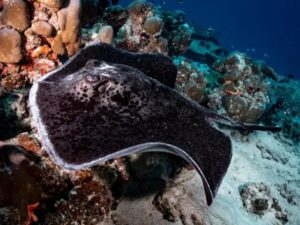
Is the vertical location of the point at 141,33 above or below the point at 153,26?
below

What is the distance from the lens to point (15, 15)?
4641mm

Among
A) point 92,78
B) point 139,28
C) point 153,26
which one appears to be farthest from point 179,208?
point 139,28

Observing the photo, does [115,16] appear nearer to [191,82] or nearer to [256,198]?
[191,82]

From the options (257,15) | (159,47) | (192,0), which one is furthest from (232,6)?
(159,47)

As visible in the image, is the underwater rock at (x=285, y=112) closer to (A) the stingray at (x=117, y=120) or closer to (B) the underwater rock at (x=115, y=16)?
(B) the underwater rock at (x=115, y=16)

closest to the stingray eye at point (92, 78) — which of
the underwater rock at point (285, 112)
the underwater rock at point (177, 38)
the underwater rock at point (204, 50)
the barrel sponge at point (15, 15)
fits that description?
the barrel sponge at point (15, 15)

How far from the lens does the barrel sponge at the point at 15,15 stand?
4.61 m

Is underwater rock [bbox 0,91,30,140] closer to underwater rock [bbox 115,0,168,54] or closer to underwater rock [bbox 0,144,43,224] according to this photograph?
underwater rock [bbox 0,144,43,224]

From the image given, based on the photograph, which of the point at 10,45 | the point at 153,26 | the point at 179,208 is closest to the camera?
the point at 179,208

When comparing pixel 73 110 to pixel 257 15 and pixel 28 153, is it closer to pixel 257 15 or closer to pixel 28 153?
pixel 28 153

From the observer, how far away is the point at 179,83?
6.25 m

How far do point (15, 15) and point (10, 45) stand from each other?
532mm

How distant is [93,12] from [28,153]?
12.5ft

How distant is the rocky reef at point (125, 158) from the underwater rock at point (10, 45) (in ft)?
0.05
